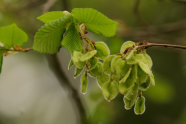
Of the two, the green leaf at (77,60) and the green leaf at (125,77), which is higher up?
the green leaf at (77,60)

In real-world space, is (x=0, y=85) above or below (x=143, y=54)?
below

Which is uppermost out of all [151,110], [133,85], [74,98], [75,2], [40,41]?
[75,2]

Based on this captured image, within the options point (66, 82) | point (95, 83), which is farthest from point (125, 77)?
point (95, 83)

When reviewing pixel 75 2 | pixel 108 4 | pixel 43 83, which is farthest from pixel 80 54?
pixel 43 83

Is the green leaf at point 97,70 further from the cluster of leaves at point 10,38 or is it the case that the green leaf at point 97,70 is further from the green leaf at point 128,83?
the cluster of leaves at point 10,38

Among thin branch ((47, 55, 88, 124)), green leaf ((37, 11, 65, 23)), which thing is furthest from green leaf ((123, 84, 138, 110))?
thin branch ((47, 55, 88, 124))

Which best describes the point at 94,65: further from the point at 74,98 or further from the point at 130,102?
the point at 74,98

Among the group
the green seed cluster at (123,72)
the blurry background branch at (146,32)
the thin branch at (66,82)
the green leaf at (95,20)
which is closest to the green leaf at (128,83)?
the green seed cluster at (123,72)
